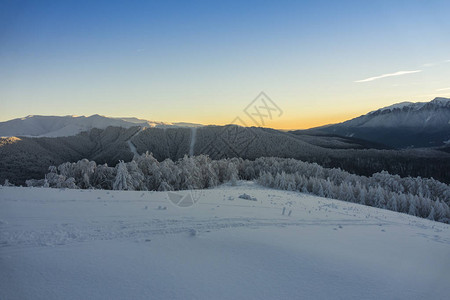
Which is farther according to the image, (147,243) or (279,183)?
(279,183)

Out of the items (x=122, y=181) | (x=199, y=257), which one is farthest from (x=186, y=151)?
(x=199, y=257)

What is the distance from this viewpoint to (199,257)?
246 inches

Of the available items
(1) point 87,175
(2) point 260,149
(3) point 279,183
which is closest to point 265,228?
(3) point 279,183

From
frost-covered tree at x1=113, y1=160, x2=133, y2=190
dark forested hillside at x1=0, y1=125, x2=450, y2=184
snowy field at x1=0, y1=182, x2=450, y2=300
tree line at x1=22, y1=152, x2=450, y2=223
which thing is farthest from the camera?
dark forested hillside at x1=0, y1=125, x2=450, y2=184

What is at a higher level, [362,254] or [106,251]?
[106,251]

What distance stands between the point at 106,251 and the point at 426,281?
7.50m

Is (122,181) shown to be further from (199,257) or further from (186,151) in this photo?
(186,151)

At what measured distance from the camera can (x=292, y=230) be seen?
30.3 ft

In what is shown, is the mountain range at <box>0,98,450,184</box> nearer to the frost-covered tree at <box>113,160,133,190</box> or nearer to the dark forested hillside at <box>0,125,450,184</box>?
the dark forested hillside at <box>0,125,450,184</box>

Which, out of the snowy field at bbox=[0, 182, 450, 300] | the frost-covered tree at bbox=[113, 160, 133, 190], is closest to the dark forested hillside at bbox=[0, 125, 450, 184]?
the frost-covered tree at bbox=[113, 160, 133, 190]

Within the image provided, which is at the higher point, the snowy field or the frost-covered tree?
the snowy field

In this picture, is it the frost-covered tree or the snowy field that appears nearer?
the snowy field

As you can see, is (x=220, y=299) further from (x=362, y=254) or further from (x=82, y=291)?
(x=362, y=254)

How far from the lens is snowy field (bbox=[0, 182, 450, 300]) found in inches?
193
